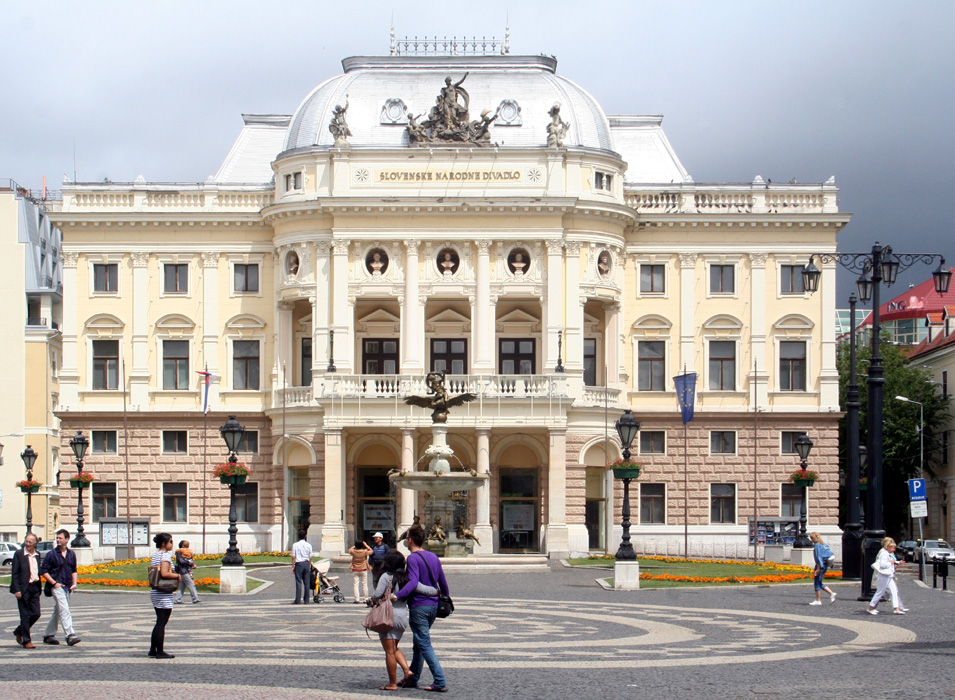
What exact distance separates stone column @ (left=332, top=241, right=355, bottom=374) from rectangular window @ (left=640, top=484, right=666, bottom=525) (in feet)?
Answer: 46.4

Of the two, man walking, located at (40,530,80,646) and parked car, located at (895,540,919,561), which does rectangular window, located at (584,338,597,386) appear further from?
man walking, located at (40,530,80,646)

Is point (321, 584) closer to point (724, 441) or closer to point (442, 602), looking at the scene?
point (442, 602)

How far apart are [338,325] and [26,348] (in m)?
30.3

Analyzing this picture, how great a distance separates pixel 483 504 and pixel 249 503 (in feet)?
38.6

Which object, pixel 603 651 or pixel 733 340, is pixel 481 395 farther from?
pixel 603 651

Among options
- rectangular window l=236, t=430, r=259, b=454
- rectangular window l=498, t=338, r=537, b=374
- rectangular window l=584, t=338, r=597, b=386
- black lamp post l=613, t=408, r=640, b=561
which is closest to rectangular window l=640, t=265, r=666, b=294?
rectangular window l=584, t=338, r=597, b=386

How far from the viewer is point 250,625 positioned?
3198 cm

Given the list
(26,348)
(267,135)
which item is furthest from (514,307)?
(26,348)

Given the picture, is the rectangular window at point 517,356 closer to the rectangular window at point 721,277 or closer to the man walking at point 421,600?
the rectangular window at point 721,277

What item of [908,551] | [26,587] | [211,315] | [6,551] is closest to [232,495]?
[26,587]

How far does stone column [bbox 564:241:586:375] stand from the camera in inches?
2621

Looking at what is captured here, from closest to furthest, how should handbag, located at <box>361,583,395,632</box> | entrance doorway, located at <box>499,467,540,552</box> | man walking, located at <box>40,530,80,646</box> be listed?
handbag, located at <box>361,583,395,632</box>, man walking, located at <box>40,530,80,646</box>, entrance doorway, located at <box>499,467,540,552</box>

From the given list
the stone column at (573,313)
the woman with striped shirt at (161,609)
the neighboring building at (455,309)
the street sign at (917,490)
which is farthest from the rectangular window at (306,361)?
the woman with striped shirt at (161,609)

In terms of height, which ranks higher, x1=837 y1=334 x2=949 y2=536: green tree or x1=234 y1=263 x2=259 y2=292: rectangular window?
x1=234 y1=263 x2=259 y2=292: rectangular window
